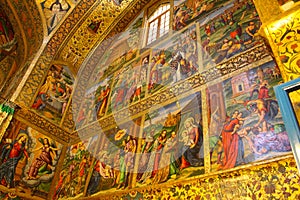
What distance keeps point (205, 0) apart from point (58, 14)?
18.4ft

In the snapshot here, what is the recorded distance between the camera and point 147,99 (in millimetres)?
7078

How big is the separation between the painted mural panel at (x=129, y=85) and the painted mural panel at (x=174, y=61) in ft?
1.04

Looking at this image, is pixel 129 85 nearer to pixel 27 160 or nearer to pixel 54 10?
pixel 27 160

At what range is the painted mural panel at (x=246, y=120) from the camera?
13.5ft

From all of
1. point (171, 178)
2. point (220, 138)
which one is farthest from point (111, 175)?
point (220, 138)

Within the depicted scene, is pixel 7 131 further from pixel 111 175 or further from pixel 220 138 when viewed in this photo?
pixel 220 138

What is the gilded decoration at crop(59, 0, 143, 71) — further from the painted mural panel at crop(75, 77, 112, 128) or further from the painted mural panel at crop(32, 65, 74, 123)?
the painted mural panel at crop(75, 77, 112, 128)

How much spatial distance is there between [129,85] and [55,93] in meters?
2.95

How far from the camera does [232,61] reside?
18.8ft

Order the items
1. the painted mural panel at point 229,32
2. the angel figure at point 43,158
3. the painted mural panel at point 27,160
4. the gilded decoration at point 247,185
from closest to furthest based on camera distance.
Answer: the gilded decoration at point 247,185 < the painted mural panel at point 229,32 < the painted mural panel at point 27,160 < the angel figure at point 43,158

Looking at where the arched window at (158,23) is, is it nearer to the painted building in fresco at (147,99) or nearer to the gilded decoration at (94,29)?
the painted building in fresco at (147,99)

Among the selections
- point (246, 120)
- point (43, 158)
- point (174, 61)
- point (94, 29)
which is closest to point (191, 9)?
point (174, 61)

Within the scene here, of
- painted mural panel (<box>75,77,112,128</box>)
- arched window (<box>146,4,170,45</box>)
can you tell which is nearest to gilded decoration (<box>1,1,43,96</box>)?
painted mural panel (<box>75,77,112,128</box>)

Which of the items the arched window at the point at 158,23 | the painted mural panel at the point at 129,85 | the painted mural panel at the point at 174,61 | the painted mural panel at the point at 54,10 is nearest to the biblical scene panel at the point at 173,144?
the painted mural panel at the point at 174,61
